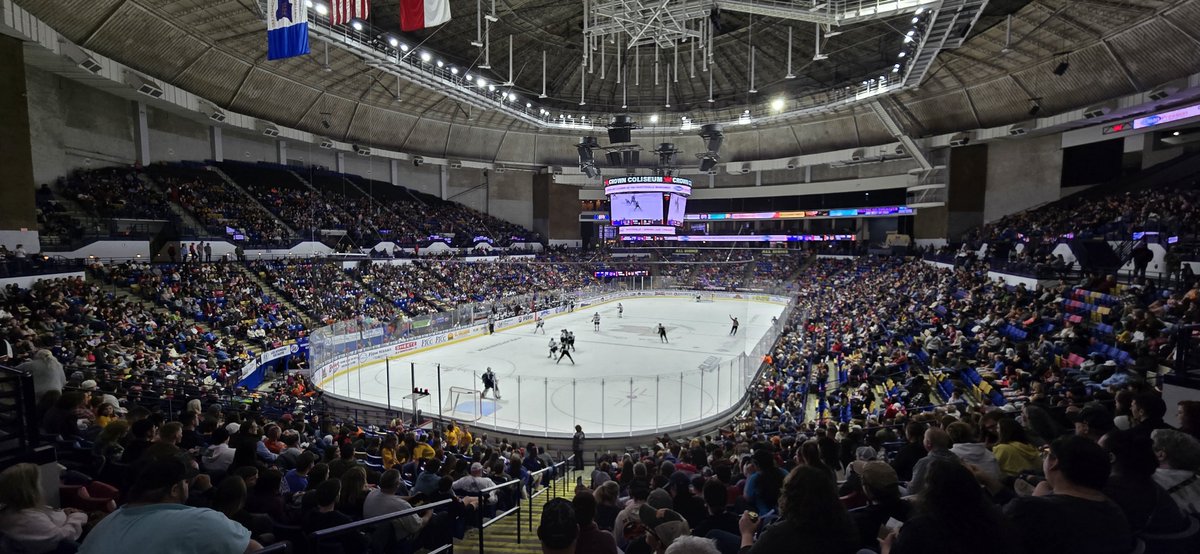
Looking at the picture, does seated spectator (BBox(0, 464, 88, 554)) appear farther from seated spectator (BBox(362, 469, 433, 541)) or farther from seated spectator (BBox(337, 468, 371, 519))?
seated spectator (BBox(362, 469, 433, 541))

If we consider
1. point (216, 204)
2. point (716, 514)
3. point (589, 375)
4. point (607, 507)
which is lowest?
point (589, 375)

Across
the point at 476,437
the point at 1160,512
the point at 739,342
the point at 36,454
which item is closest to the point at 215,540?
the point at 36,454

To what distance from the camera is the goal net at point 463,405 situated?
1522cm

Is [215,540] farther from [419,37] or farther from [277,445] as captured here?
[419,37]

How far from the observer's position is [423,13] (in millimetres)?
14562

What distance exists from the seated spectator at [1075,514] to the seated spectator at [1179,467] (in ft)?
3.99

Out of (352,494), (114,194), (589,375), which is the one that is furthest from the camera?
(114,194)

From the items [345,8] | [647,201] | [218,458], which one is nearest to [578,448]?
[218,458]

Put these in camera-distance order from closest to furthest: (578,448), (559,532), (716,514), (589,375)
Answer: (559,532) → (716,514) → (578,448) → (589,375)

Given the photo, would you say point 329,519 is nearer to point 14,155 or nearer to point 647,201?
point 14,155

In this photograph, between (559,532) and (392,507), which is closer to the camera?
(559,532)

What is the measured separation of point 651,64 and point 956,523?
136 ft

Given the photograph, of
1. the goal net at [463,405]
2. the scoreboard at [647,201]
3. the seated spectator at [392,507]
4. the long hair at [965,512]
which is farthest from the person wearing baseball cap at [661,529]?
the scoreboard at [647,201]

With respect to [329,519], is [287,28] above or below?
above
